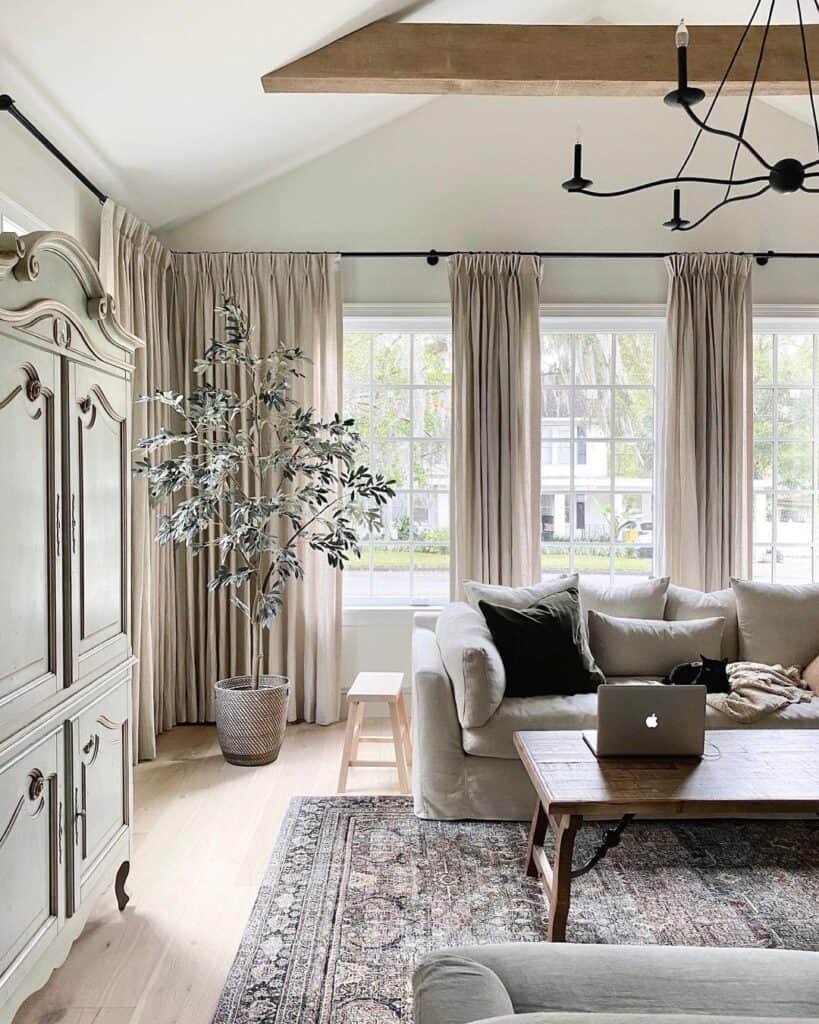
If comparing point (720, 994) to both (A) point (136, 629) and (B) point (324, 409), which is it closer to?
(A) point (136, 629)

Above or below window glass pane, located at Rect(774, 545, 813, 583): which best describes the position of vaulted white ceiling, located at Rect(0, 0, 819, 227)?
above

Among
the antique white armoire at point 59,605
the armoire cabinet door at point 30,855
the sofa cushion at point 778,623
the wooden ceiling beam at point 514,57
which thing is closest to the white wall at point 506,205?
the wooden ceiling beam at point 514,57

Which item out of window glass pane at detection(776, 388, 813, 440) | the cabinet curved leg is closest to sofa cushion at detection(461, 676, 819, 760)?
the cabinet curved leg

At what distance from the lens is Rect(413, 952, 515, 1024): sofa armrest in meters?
1.14

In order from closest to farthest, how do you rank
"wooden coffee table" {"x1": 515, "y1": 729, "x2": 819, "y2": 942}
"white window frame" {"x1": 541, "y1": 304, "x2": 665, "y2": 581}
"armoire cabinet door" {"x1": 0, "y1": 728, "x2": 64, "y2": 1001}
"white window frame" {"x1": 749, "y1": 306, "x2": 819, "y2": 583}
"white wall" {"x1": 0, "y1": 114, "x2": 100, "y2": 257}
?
"armoire cabinet door" {"x1": 0, "y1": 728, "x2": 64, "y2": 1001} < "wooden coffee table" {"x1": 515, "y1": 729, "x2": 819, "y2": 942} < "white wall" {"x1": 0, "y1": 114, "x2": 100, "y2": 257} < "white window frame" {"x1": 541, "y1": 304, "x2": 665, "y2": 581} < "white window frame" {"x1": 749, "y1": 306, "x2": 819, "y2": 583}

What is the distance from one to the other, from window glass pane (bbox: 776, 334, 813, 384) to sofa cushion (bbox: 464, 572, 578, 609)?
6.64 ft

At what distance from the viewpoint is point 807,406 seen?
489cm

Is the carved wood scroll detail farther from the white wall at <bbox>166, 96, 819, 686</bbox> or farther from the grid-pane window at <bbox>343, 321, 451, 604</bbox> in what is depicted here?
the white wall at <bbox>166, 96, 819, 686</bbox>

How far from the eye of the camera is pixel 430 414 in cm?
486

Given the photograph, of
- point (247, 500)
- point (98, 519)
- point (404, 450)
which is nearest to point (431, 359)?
point (404, 450)

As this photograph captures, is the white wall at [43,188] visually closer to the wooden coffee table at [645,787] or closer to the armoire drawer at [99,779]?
the armoire drawer at [99,779]

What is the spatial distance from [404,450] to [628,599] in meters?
1.60

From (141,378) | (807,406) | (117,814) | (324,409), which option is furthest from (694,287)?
(117,814)

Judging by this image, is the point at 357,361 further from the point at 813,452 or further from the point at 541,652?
the point at 813,452
